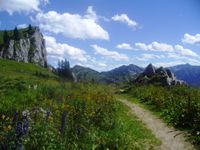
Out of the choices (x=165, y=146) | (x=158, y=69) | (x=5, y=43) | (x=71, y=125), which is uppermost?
(x=5, y=43)

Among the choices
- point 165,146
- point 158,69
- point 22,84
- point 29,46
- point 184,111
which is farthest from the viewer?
point 29,46

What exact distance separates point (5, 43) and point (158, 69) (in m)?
134

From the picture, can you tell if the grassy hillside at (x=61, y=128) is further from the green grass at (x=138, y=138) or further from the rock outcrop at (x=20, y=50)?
the rock outcrop at (x=20, y=50)

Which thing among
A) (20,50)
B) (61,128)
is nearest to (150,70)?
(61,128)

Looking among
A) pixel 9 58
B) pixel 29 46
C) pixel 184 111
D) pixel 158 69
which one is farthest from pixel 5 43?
pixel 184 111

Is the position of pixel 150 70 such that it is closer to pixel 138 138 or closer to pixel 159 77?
pixel 159 77

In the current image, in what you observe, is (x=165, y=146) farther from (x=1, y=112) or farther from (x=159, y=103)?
(x=159, y=103)

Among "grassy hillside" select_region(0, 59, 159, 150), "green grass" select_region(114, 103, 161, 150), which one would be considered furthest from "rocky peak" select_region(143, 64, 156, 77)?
"green grass" select_region(114, 103, 161, 150)

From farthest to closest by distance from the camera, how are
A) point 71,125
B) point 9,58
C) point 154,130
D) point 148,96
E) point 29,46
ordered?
point 29,46, point 9,58, point 148,96, point 154,130, point 71,125

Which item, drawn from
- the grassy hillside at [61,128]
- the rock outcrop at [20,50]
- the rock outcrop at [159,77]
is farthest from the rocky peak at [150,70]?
the rock outcrop at [20,50]

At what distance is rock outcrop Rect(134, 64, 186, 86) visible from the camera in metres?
43.4

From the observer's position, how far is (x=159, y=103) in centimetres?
2289

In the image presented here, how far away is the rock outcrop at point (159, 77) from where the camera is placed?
142 ft

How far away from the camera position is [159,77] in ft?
149
